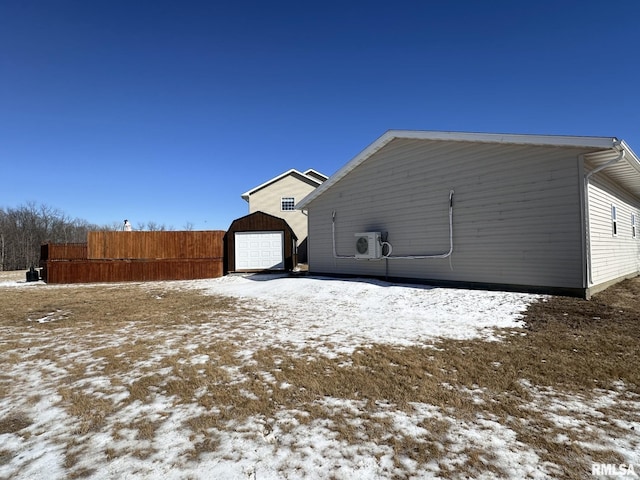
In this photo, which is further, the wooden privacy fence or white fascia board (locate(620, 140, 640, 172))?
the wooden privacy fence

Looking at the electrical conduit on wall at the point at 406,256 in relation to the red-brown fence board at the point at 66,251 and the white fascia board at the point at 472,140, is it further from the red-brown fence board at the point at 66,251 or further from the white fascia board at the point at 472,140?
the red-brown fence board at the point at 66,251

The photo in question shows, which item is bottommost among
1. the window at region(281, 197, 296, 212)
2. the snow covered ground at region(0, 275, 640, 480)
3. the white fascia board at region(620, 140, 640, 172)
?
the snow covered ground at region(0, 275, 640, 480)

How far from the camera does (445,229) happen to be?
9922 millimetres

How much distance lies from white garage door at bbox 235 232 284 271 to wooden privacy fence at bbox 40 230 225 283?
1.39 metres

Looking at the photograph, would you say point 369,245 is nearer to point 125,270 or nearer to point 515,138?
point 515,138

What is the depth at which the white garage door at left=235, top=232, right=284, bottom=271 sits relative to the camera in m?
18.0

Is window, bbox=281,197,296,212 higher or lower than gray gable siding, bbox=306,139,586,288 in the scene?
higher

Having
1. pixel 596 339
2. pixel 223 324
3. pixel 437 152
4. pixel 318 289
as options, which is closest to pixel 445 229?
pixel 437 152

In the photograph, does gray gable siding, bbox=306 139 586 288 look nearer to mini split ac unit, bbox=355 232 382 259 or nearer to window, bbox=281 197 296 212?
mini split ac unit, bbox=355 232 382 259

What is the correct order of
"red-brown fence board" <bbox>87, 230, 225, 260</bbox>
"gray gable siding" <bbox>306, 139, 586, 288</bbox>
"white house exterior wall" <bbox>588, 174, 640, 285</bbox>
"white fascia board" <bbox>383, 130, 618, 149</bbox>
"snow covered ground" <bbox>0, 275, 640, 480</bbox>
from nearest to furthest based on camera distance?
"snow covered ground" <bbox>0, 275, 640, 480</bbox> → "white fascia board" <bbox>383, 130, 618, 149</bbox> → "gray gable siding" <bbox>306, 139, 586, 288</bbox> → "white house exterior wall" <bbox>588, 174, 640, 285</bbox> → "red-brown fence board" <bbox>87, 230, 225, 260</bbox>

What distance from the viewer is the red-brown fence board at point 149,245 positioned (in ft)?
53.4

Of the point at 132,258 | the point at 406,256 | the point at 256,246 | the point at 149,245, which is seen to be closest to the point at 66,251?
the point at 132,258

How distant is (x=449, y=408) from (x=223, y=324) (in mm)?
4666

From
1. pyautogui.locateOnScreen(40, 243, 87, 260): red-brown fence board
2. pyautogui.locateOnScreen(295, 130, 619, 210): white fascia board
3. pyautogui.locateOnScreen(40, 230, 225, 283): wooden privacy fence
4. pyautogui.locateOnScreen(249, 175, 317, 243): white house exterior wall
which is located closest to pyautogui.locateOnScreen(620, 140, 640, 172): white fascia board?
pyautogui.locateOnScreen(295, 130, 619, 210): white fascia board
